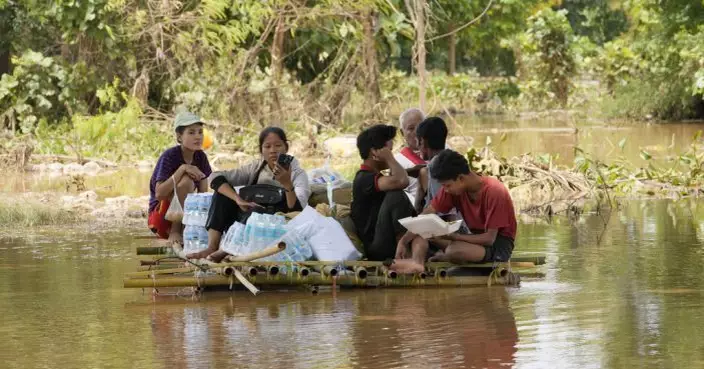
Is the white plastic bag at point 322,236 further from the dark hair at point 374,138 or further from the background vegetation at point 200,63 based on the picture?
the background vegetation at point 200,63

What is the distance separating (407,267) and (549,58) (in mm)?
31063

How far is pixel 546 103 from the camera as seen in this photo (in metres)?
39.3

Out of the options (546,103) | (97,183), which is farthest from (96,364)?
(546,103)

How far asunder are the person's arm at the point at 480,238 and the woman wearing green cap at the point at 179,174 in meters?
2.26

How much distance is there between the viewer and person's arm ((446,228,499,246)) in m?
8.68

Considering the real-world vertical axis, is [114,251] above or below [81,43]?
below

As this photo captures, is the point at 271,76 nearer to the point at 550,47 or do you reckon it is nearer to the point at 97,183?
the point at 97,183

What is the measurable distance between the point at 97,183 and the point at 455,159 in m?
10.2

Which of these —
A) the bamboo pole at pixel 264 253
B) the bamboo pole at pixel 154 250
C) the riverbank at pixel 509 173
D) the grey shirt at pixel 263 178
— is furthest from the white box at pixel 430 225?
the bamboo pole at pixel 154 250

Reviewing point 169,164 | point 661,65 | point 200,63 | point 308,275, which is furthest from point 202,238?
point 661,65

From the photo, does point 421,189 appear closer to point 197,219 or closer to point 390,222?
point 390,222

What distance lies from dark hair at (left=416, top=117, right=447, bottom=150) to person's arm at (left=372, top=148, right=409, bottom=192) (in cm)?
38

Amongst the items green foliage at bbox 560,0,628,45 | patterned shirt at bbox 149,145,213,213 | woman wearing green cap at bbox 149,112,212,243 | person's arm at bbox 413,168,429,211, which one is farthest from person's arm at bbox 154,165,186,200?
green foliage at bbox 560,0,628,45

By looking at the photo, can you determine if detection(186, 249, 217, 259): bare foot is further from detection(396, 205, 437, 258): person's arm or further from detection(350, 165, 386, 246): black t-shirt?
detection(396, 205, 437, 258): person's arm
